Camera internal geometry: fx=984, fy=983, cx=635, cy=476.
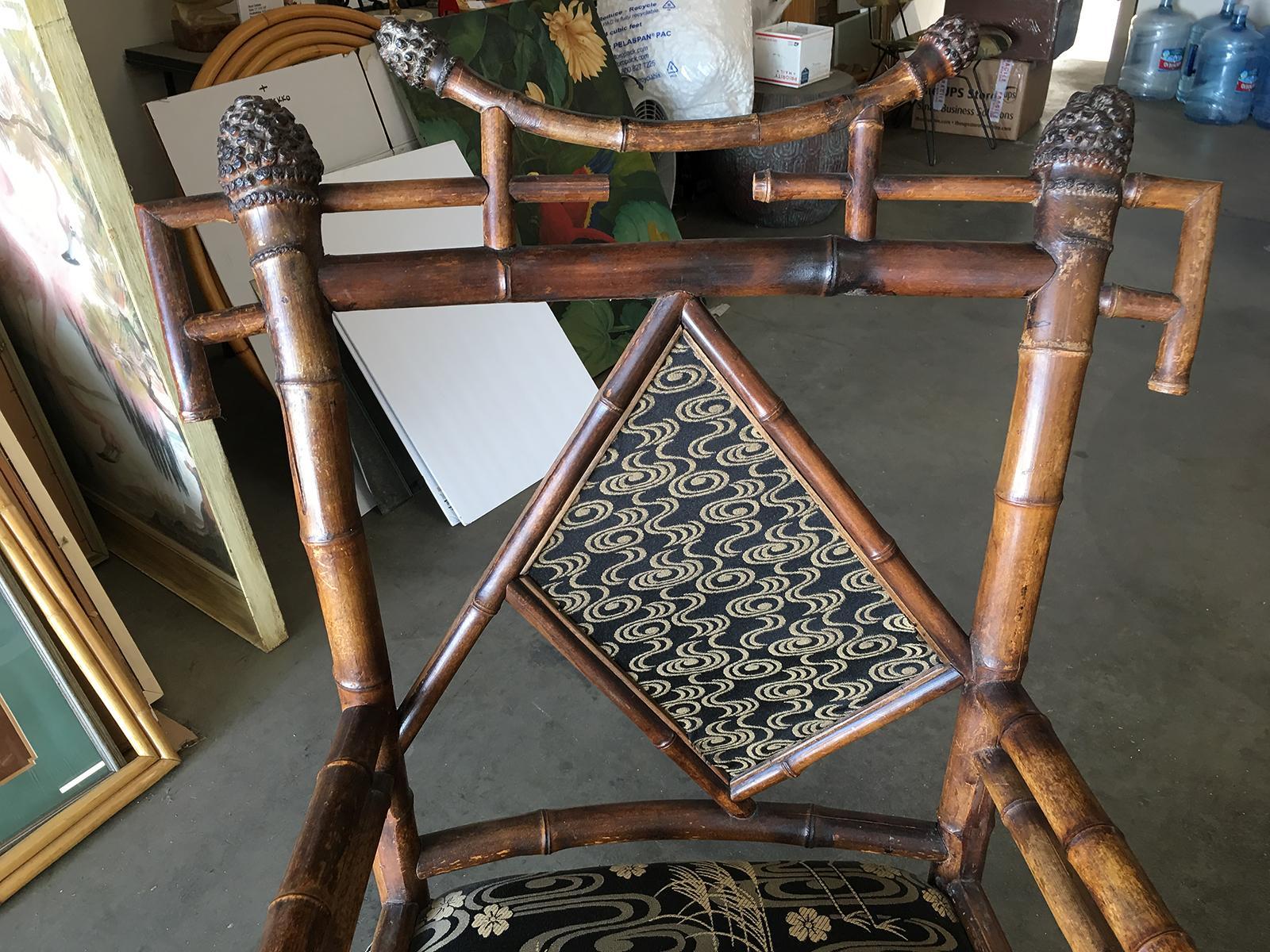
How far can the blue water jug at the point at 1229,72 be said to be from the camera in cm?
434

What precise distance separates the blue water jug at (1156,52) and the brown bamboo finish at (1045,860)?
491 cm

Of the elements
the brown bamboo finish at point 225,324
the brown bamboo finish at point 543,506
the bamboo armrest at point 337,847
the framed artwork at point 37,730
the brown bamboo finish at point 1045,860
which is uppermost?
the brown bamboo finish at point 225,324

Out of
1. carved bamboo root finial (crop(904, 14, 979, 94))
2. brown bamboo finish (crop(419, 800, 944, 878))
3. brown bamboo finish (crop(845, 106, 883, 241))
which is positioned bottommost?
brown bamboo finish (crop(419, 800, 944, 878))

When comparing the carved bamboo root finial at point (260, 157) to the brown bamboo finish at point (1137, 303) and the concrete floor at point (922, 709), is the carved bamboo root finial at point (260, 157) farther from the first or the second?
the concrete floor at point (922, 709)

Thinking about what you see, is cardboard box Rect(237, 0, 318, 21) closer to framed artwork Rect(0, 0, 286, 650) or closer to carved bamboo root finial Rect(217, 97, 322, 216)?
framed artwork Rect(0, 0, 286, 650)

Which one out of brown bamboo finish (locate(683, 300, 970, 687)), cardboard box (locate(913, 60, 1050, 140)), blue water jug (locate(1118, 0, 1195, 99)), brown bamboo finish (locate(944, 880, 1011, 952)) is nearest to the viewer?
brown bamboo finish (locate(683, 300, 970, 687))

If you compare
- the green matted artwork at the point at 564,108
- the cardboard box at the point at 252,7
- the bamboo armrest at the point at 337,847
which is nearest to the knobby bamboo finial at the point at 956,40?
the bamboo armrest at the point at 337,847

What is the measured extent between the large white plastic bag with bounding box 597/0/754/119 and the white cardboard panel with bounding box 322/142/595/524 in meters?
0.83

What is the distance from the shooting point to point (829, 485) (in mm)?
779

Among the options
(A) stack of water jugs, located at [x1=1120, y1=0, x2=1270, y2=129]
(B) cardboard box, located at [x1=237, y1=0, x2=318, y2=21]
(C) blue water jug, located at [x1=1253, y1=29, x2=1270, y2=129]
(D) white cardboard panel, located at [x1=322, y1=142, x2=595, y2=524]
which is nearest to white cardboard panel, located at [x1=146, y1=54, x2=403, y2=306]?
(D) white cardboard panel, located at [x1=322, y1=142, x2=595, y2=524]

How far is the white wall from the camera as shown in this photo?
2.19m

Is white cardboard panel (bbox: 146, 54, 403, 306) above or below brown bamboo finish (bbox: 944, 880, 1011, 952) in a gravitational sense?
above

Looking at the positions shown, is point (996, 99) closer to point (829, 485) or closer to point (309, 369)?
point (829, 485)

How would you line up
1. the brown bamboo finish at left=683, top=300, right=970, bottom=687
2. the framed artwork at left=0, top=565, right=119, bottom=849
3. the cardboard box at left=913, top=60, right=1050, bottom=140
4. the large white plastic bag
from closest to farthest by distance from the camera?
the brown bamboo finish at left=683, top=300, right=970, bottom=687, the framed artwork at left=0, top=565, right=119, bottom=849, the large white plastic bag, the cardboard box at left=913, top=60, right=1050, bottom=140
